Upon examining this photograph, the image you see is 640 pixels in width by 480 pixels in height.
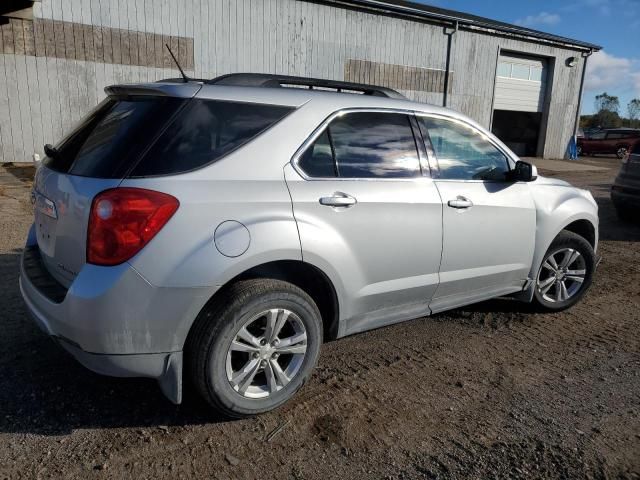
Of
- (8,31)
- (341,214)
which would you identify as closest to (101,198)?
(341,214)

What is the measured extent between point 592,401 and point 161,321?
102 inches

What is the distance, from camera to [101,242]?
94.8 inches

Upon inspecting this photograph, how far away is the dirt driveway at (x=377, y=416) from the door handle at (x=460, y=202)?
1078 mm

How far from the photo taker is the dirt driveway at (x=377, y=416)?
2523 millimetres

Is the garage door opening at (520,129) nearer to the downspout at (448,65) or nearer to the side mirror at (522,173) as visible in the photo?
the downspout at (448,65)

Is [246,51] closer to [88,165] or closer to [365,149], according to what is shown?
[365,149]

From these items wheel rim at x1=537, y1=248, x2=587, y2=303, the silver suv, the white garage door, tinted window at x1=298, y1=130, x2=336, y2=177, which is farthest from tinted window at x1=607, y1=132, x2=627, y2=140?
tinted window at x1=298, y1=130, x2=336, y2=177

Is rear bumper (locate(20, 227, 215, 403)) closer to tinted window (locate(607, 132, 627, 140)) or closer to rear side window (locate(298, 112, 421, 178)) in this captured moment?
rear side window (locate(298, 112, 421, 178))

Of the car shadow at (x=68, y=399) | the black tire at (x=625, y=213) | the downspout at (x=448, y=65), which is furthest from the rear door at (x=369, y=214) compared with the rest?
the downspout at (x=448, y=65)

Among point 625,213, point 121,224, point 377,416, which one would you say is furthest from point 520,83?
point 121,224

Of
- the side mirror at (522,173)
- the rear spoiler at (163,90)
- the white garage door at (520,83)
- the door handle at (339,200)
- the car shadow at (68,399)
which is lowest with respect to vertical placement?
the car shadow at (68,399)

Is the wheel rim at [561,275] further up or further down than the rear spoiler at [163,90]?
further down

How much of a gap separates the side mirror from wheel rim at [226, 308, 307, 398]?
2.09 metres

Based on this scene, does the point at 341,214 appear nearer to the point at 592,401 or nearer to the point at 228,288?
the point at 228,288
